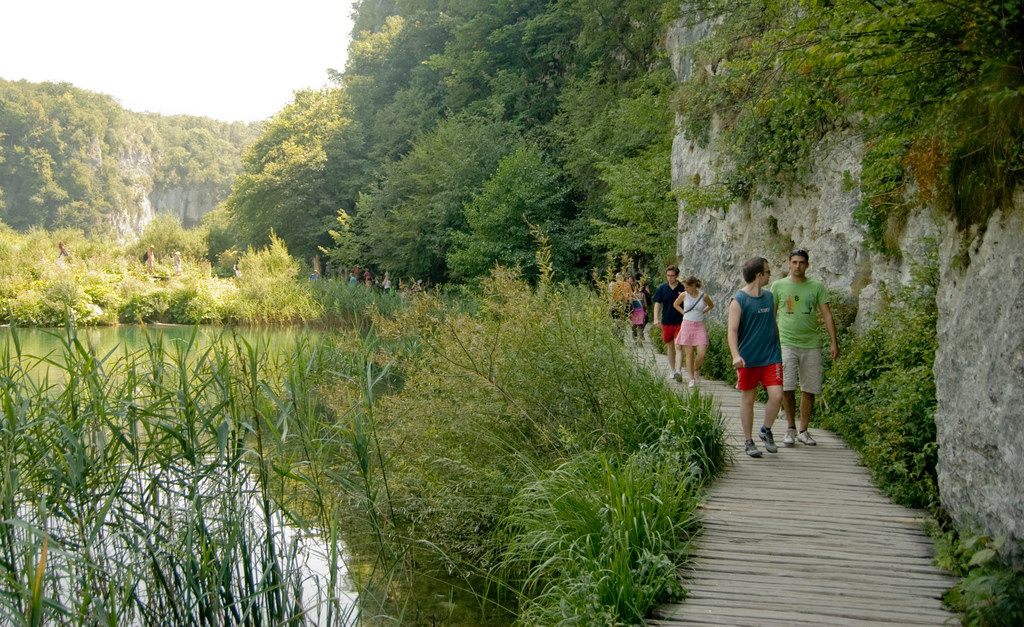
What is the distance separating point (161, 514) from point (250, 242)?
37.8m

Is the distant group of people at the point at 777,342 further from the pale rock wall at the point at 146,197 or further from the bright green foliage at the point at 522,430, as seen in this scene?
the pale rock wall at the point at 146,197

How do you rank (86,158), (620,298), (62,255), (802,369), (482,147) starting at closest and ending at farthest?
(802,369) < (620,298) < (62,255) < (482,147) < (86,158)

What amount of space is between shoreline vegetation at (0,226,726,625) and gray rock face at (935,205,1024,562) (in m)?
1.54

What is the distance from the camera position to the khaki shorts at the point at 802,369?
6535mm

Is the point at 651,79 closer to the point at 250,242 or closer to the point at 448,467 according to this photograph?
the point at 448,467

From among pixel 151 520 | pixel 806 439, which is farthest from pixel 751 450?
pixel 151 520

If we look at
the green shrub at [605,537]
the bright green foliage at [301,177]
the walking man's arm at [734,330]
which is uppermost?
the bright green foliage at [301,177]

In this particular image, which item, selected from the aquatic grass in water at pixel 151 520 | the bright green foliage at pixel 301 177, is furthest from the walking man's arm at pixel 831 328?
the bright green foliage at pixel 301 177

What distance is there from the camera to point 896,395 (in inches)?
228

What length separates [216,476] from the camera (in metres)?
4.64

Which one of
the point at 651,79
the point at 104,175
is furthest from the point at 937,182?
the point at 104,175

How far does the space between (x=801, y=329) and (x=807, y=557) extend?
2.75 meters

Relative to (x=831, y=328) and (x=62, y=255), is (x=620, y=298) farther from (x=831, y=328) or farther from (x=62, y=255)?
(x=62, y=255)

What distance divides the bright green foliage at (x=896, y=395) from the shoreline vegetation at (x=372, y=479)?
49.3 inches
